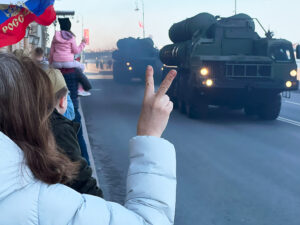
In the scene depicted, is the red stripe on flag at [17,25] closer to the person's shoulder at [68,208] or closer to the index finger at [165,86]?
the index finger at [165,86]

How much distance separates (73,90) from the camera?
21.1 feet

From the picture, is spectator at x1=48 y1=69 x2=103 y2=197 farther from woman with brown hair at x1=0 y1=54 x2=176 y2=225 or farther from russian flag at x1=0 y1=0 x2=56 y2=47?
russian flag at x1=0 y1=0 x2=56 y2=47

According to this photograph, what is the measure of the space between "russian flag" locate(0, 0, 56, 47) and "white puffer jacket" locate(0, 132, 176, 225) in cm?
260

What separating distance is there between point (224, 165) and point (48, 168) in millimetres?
6877

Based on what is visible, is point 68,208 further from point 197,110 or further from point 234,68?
point 197,110

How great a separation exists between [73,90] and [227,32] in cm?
857

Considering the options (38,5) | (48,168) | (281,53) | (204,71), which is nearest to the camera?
(48,168)

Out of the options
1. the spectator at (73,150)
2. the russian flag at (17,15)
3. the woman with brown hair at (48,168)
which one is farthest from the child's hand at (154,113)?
the russian flag at (17,15)

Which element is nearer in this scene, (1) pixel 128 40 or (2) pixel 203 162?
(2) pixel 203 162

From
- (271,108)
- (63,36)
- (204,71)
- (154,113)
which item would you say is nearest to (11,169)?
(154,113)

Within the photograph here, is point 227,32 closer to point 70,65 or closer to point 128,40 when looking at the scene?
point 70,65

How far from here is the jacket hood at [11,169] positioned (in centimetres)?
137

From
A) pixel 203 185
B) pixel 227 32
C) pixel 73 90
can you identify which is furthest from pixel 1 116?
pixel 227 32

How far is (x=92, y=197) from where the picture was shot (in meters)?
1.59
